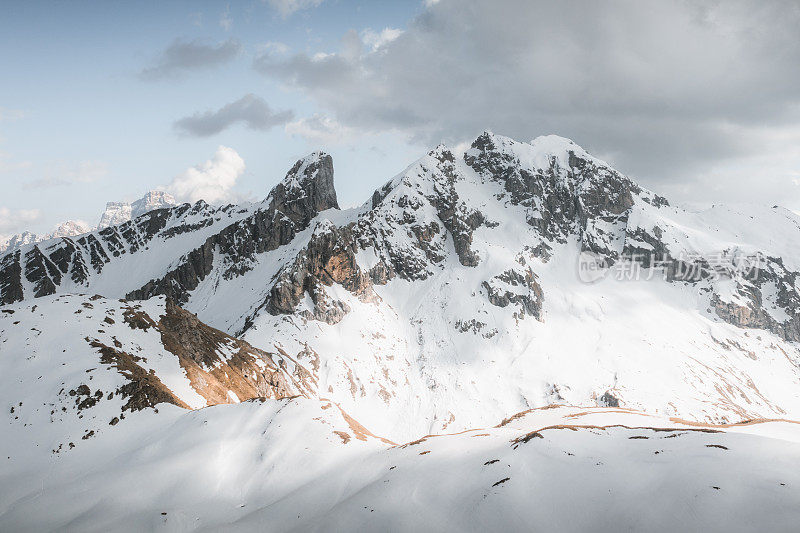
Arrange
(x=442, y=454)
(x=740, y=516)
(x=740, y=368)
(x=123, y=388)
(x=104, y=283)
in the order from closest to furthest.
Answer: (x=740, y=516) < (x=442, y=454) < (x=123, y=388) < (x=740, y=368) < (x=104, y=283)

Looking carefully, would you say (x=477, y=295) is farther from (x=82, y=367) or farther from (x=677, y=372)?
(x=82, y=367)

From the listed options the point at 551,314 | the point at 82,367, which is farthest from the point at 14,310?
the point at 551,314

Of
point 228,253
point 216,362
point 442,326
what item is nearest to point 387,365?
point 442,326

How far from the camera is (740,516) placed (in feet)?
45.3

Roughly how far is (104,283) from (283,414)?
221995 mm

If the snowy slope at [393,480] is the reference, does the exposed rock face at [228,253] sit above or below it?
above

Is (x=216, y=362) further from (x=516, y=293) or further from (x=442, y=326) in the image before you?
(x=516, y=293)

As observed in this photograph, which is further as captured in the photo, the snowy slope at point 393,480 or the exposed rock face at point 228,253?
the exposed rock face at point 228,253

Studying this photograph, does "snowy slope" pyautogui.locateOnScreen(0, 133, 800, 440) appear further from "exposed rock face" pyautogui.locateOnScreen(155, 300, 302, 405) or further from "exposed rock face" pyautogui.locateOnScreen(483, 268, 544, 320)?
"exposed rock face" pyautogui.locateOnScreen(155, 300, 302, 405)

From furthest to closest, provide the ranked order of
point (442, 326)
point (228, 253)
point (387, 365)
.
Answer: point (228, 253) → point (442, 326) → point (387, 365)

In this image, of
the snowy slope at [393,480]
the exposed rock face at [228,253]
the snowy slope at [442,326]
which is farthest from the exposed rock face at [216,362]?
the exposed rock face at [228,253]

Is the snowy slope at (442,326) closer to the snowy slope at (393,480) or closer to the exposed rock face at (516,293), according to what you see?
the exposed rock face at (516,293)

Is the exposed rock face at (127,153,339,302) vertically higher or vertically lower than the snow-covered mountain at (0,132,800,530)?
higher

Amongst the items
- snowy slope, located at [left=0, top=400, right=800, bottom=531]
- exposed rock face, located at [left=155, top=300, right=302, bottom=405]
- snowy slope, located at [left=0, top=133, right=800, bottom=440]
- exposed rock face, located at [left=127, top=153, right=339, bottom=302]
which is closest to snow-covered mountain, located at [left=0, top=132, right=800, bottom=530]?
snowy slope, located at [left=0, top=400, right=800, bottom=531]
